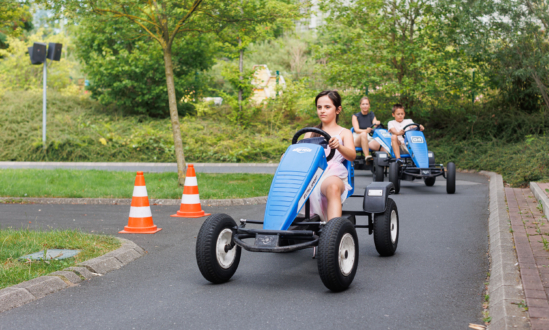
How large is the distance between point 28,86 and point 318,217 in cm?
3205

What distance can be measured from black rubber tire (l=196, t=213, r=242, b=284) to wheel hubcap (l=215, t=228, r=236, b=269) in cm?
4

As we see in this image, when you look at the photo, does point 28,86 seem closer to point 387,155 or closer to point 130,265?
point 387,155

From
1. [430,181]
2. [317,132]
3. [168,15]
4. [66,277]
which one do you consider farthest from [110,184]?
[317,132]

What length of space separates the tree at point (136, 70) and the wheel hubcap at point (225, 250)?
1746 centimetres

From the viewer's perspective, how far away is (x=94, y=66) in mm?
22250

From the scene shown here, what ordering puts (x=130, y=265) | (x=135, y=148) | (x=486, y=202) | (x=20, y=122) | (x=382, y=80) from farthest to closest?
(x=20, y=122) → (x=135, y=148) → (x=382, y=80) → (x=486, y=202) → (x=130, y=265)

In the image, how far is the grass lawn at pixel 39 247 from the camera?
15.3 ft

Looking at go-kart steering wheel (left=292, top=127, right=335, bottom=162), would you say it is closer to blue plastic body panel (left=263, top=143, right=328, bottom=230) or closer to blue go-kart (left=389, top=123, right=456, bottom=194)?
blue plastic body panel (left=263, top=143, right=328, bottom=230)

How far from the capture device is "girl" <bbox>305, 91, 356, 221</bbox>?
519 centimetres

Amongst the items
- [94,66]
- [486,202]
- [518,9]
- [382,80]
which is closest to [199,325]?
[486,202]

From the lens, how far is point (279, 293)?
4.51 m

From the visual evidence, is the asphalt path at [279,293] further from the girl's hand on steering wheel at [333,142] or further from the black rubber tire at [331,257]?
the girl's hand on steering wheel at [333,142]

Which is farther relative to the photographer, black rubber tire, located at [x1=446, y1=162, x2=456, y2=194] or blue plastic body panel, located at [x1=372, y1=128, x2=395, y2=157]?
blue plastic body panel, located at [x1=372, y1=128, x2=395, y2=157]

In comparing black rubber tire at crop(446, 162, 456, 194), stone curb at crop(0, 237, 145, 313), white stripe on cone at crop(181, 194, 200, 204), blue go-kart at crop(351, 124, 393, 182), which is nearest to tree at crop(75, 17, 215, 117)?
blue go-kart at crop(351, 124, 393, 182)
